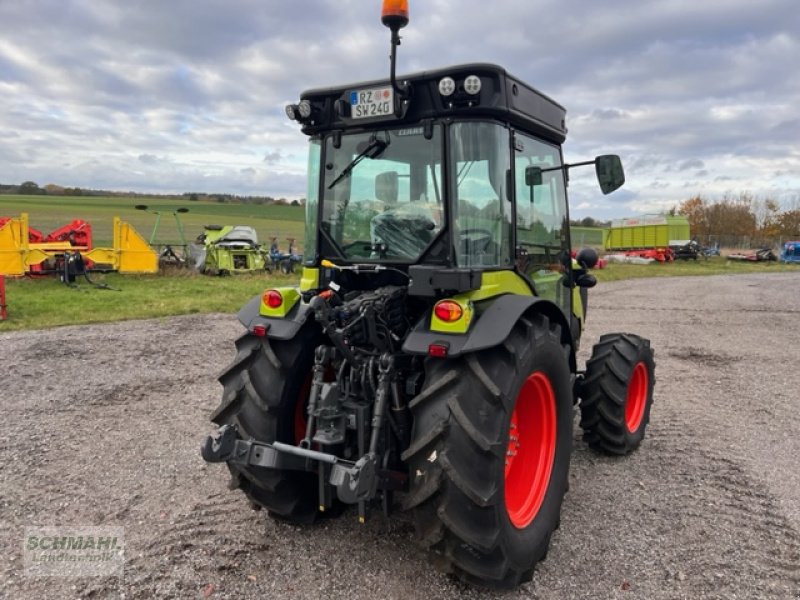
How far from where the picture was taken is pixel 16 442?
177 inches

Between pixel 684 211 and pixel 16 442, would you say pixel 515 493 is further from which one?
pixel 684 211

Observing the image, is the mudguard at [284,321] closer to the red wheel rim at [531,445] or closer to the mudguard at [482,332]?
the mudguard at [482,332]

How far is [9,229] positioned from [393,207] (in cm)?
1300

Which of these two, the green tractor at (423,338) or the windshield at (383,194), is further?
the windshield at (383,194)

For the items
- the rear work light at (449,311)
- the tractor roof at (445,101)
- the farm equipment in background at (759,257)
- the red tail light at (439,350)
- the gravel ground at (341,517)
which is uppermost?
the tractor roof at (445,101)

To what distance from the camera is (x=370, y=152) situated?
3.38 metres

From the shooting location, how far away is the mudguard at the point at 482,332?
2.65 m

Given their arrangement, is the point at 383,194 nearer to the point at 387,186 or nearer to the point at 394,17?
the point at 387,186

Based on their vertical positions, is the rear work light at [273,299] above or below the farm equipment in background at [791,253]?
below

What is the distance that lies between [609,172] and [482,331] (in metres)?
1.55

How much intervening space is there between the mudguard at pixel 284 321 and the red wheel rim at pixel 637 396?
268cm

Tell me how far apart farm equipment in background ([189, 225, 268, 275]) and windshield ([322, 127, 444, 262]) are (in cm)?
1415

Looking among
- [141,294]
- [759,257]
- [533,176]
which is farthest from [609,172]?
[759,257]

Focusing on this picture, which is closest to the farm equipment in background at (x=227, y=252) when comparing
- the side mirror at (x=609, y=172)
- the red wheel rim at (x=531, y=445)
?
the side mirror at (x=609, y=172)
